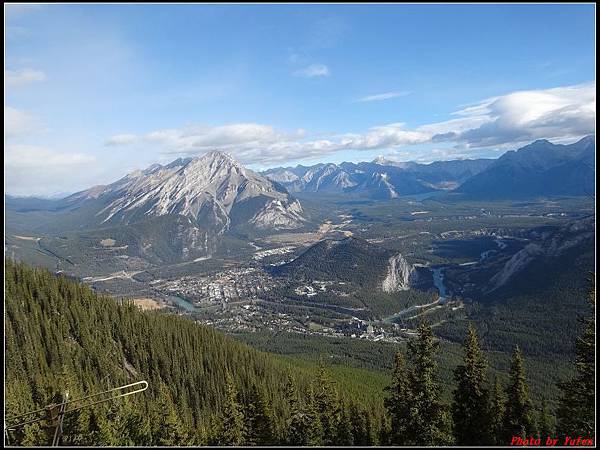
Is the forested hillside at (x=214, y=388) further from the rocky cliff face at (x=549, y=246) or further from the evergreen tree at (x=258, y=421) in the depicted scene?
the rocky cliff face at (x=549, y=246)

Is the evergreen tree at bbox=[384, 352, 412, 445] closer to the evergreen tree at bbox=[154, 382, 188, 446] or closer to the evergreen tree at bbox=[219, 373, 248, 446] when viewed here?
the evergreen tree at bbox=[219, 373, 248, 446]

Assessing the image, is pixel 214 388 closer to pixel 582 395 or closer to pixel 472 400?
pixel 472 400

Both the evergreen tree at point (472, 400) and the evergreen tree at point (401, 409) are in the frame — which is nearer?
the evergreen tree at point (401, 409)

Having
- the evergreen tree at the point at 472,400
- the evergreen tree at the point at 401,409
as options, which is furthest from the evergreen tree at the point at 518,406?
the evergreen tree at the point at 401,409

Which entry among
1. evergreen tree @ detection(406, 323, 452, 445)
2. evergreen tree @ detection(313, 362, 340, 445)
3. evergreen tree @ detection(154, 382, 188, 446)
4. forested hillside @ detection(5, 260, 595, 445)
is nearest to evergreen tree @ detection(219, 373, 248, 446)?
forested hillside @ detection(5, 260, 595, 445)

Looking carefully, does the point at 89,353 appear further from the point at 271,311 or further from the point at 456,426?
the point at 271,311
